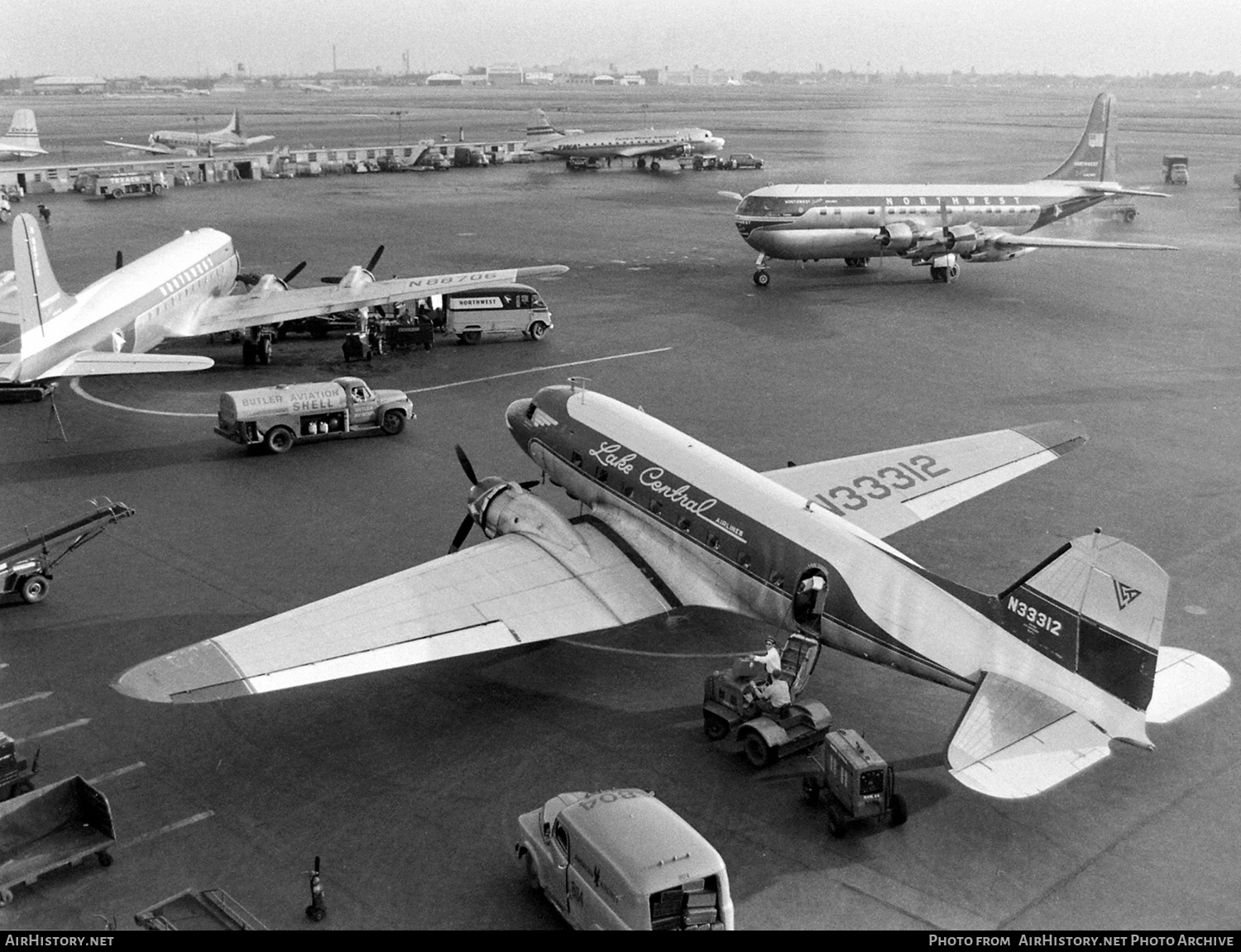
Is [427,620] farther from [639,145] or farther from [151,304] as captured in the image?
[639,145]

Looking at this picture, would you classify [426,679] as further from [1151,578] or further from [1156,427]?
[1156,427]

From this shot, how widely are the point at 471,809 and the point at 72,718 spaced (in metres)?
8.44

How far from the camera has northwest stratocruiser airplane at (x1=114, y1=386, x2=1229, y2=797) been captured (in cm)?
1939

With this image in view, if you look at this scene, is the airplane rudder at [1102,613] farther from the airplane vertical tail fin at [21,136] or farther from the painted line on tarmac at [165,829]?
the airplane vertical tail fin at [21,136]

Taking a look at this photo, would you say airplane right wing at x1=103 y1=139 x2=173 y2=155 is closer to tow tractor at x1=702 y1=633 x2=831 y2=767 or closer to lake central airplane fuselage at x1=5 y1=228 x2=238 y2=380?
lake central airplane fuselage at x1=5 y1=228 x2=238 y2=380

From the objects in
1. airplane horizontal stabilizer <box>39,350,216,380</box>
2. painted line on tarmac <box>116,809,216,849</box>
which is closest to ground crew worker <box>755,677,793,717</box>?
painted line on tarmac <box>116,809,216,849</box>

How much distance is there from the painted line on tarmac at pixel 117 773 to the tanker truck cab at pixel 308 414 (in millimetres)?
17445

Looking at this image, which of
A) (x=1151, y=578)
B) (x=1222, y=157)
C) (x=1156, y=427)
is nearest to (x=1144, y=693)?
(x=1151, y=578)

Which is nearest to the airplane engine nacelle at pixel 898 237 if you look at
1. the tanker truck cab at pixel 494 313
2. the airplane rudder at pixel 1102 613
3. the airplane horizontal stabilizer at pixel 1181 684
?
the tanker truck cab at pixel 494 313

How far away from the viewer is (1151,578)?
19.4 metres

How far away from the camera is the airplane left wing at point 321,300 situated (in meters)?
49.0

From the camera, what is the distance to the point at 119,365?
1547 inches

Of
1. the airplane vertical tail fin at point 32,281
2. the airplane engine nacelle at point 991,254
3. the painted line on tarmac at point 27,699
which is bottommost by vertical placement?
the painted line on tarmac at point 27,699

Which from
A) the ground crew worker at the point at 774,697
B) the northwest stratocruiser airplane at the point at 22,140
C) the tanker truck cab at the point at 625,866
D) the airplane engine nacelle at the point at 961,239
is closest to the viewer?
the tanker truck cab at the point at 625,866
